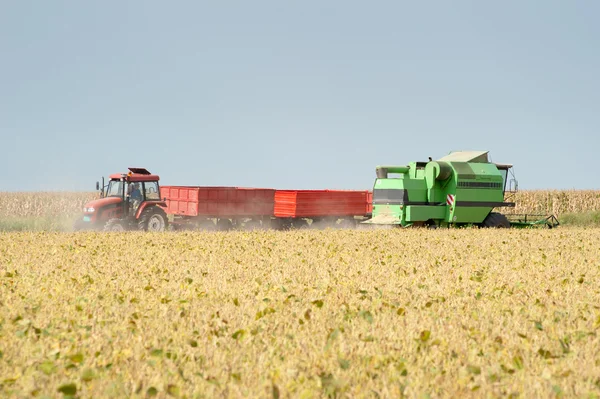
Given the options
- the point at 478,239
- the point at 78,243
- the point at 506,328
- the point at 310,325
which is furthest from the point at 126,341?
the point at 478,239

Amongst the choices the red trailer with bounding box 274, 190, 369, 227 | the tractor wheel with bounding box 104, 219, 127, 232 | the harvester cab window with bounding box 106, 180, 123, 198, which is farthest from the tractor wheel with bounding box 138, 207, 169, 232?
the red trailer with bounding box 274, 190, 369, 227

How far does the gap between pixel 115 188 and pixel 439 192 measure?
39.9 ft

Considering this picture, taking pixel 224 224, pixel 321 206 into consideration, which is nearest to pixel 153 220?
pixel 224 224

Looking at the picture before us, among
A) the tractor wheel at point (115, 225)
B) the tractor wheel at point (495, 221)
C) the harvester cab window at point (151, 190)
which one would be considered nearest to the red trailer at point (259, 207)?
the harvester cab window at point (151, 190)

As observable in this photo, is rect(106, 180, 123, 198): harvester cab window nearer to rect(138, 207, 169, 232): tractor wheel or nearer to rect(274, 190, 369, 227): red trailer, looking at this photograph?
rect(138, 207, 169, 232): tractor wheel

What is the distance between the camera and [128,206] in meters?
23.4

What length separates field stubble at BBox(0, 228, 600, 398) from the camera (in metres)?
5.56

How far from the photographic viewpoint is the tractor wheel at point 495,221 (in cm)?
2666

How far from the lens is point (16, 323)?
764 centimetres

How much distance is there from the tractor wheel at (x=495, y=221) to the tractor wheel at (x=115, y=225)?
1417cm

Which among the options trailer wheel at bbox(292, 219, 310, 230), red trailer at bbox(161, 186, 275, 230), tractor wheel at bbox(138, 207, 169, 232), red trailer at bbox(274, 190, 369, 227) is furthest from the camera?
trailer wheel at bbox(292, 219, 310, 230)

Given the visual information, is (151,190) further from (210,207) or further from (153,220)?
(210,207)

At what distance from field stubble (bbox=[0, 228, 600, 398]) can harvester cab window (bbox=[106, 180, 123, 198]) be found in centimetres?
859

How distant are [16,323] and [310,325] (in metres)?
3.43
